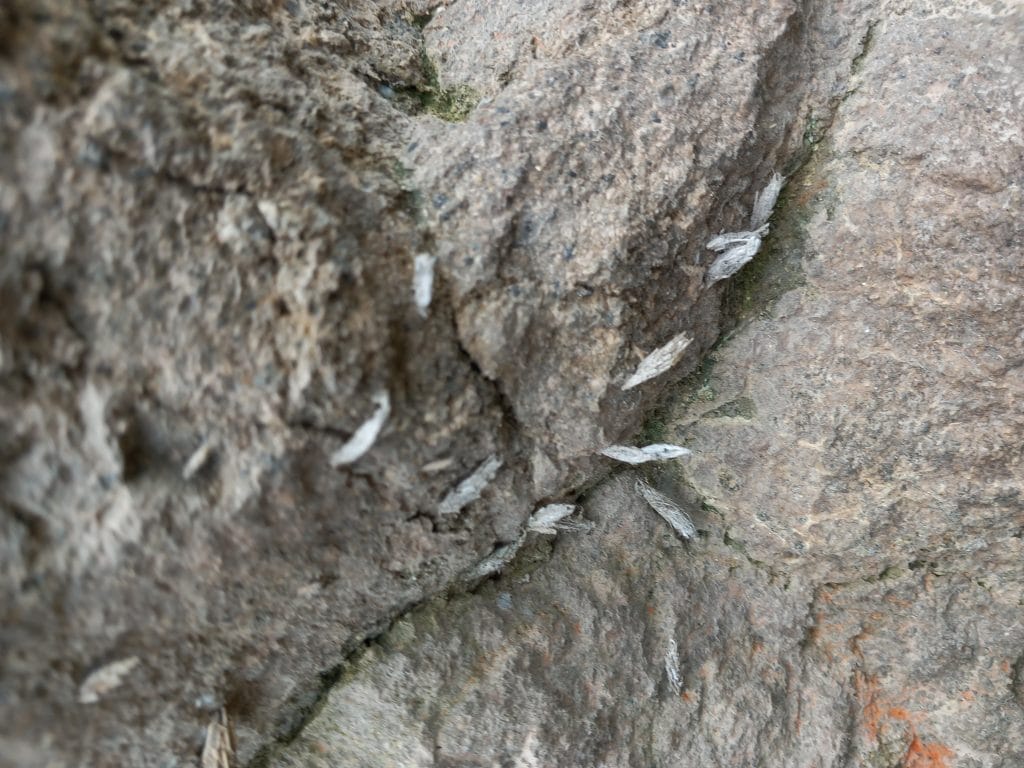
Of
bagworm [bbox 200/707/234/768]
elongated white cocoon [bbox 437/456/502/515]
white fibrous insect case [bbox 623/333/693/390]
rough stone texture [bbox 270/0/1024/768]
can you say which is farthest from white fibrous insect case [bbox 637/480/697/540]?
bagworm [bbox 200/707/234/768]

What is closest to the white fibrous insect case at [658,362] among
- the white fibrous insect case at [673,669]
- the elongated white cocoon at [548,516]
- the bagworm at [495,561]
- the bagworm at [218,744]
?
the elongated white cocoon at [548,516]

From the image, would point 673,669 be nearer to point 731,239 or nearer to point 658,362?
point 658,362

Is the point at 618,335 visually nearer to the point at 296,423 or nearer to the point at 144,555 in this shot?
the point at 296,423

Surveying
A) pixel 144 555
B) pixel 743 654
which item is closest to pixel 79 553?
pixel 144 555

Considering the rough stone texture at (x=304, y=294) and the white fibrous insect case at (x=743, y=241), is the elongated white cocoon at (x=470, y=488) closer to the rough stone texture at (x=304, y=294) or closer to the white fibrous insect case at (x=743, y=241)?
the rough stone texture at (x=304, y=294)

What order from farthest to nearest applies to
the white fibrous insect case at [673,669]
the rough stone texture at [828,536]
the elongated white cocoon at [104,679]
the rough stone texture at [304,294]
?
the white fibrous insect case at [673,669] → the rough stone texture at [828,536] → the elongated white cocoon at [104,679] → the rough stone texture at [304,294]

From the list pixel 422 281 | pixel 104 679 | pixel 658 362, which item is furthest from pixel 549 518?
pixel 104 679

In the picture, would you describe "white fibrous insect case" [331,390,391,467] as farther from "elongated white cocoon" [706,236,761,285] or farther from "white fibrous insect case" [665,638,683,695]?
"white fibrous insect case" [665,638,683,695]
